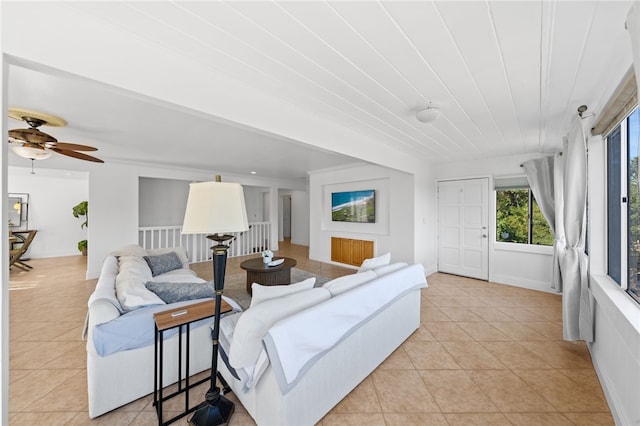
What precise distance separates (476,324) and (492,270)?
2209 millimetres

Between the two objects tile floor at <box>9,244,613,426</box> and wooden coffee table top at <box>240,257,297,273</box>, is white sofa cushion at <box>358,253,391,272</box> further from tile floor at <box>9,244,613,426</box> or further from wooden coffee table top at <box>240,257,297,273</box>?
wooden coffee table top at <box>240,257,297,273</box>

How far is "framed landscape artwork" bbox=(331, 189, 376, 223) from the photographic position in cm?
541

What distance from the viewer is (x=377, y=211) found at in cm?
535

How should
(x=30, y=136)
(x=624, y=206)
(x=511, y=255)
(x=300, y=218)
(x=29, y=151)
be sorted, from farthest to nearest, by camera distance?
(x=300, y=218), (x=511, y=255), (x=29, y=151), (x=30, y=136), (x=624, y=206)

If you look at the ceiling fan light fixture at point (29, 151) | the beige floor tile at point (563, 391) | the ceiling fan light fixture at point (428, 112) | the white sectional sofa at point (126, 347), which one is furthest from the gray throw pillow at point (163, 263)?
the beige floor tile at point (563, 391)

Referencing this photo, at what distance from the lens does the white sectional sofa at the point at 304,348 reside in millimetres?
1410

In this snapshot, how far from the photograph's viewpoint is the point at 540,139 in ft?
11.5

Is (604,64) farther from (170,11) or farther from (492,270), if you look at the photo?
(492,270)

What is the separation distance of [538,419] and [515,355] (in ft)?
2.75

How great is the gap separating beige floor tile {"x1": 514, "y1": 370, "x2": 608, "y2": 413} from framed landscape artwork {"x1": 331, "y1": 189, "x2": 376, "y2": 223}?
11.6ft

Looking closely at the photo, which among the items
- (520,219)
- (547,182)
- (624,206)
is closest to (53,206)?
(624,206)

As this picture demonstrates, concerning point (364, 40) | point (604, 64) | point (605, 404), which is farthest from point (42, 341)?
point (604, 64)

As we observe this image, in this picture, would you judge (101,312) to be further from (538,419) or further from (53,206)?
(53,206)

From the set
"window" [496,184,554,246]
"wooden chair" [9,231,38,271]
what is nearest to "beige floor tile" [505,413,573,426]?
"window" [496,184,554,246]
